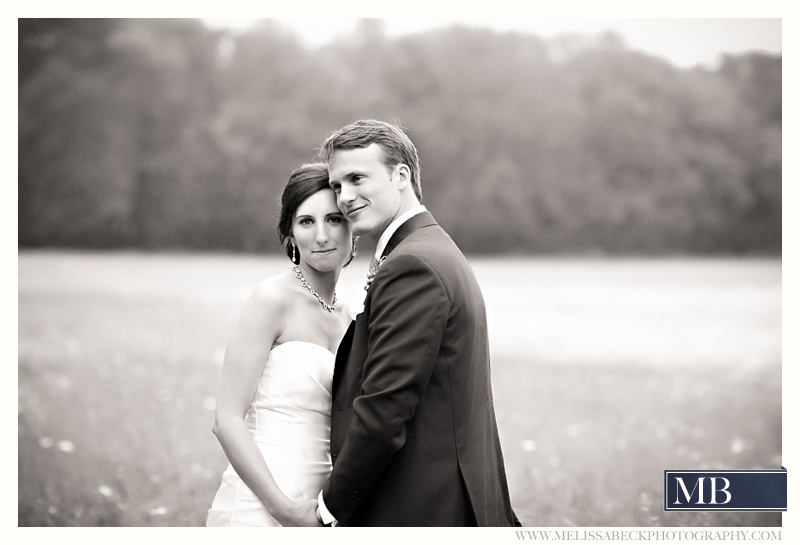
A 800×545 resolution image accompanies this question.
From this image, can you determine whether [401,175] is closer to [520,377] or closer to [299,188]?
[299,188]

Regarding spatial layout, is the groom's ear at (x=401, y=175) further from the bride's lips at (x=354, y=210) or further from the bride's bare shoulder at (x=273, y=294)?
the bride's bare shoulder at (x=273, y=294)

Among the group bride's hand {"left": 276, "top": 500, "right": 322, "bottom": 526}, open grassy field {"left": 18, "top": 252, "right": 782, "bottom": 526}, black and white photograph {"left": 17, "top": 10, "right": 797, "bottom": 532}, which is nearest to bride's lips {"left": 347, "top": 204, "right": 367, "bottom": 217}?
bride's hand {"left": 276, "top": 500, "right": 322, "bottom": 526}

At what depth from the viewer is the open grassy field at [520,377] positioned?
15.9 ft

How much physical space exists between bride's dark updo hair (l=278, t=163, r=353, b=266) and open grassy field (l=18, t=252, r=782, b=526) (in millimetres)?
2559

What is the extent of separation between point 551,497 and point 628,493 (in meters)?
0.57

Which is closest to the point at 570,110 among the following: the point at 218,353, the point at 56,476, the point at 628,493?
the point at 628,493

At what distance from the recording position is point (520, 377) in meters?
6.55

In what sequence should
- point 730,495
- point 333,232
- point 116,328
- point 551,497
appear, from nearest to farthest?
point 333,232 < point 730,495 < point 551,497 < point 116,328

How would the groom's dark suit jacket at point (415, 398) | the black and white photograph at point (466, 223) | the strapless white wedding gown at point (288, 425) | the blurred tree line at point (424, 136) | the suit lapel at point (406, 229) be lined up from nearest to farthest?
the groom's dark suit jacket at point (415, 398)
the suit lapel at point (406, 229)
the strapless white wedding gown at point (288, 425)
the black and white photograph at point (466, 223)
the blurred tree line at point (424, 136)

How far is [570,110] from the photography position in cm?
706

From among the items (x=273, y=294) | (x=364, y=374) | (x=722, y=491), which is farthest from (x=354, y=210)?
(x=722, y=491)

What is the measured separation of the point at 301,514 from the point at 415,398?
643 mm

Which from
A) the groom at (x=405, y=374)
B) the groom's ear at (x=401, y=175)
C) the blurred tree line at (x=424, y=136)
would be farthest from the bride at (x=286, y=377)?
the blurred tree line at (x=424, y=136)

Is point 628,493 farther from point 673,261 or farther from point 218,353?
point 218,353
